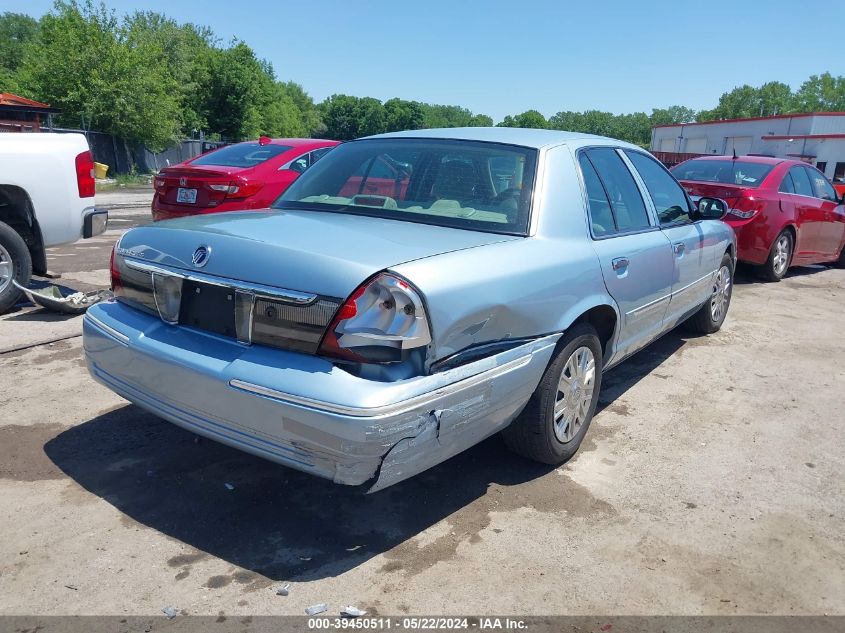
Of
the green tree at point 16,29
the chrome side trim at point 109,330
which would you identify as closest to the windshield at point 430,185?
the chrome side trim at point 109,330

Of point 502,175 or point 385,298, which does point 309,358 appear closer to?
point 385,298

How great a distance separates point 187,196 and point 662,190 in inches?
198

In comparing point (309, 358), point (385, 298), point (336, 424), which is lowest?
point (336, 424)

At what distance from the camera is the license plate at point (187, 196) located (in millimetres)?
7672

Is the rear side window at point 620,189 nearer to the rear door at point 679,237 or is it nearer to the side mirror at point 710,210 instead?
the rear door at point 679,237

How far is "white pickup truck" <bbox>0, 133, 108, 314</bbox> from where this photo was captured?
5.95 m

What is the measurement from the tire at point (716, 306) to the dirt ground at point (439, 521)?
159 cm

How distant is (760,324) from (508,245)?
16.0 feet

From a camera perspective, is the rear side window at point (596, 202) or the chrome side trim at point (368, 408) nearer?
the chrome side trim at point (368, 408)

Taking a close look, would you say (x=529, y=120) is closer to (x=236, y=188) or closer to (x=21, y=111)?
(x=21, y=111)

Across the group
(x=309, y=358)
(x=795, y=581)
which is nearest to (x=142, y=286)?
(x=309, y=358)

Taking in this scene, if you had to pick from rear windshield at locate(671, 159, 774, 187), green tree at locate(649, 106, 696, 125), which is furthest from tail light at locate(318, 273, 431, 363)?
green tree at locate(649, 106, 696, 125)

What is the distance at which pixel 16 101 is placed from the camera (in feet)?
86.0

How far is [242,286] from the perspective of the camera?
2787 mm
